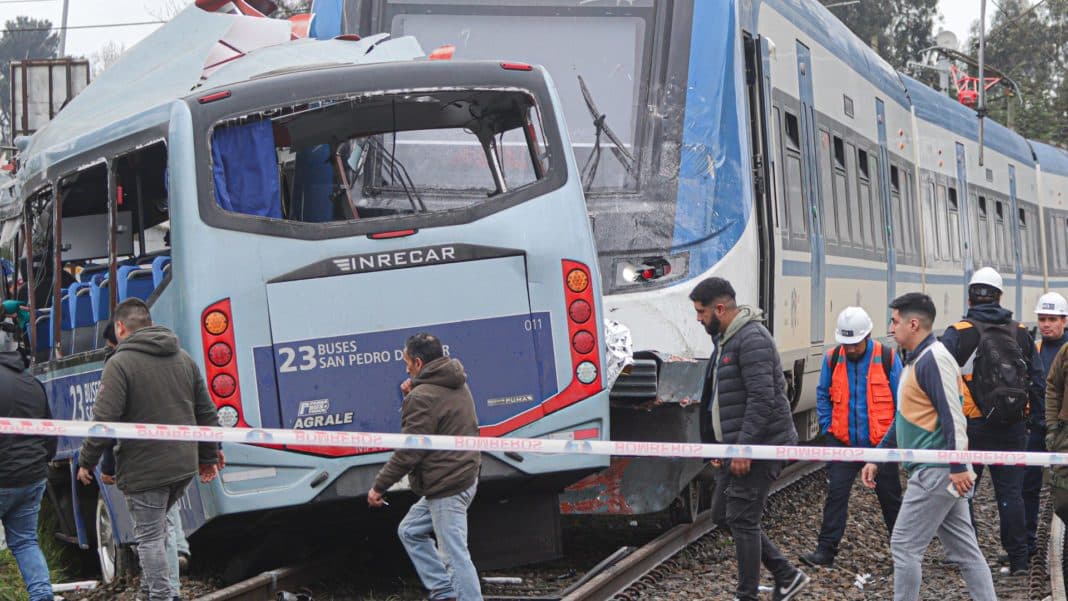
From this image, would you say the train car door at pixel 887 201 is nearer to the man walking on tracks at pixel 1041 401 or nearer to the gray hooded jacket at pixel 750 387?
the man walking on tracks at pixel 1041 401

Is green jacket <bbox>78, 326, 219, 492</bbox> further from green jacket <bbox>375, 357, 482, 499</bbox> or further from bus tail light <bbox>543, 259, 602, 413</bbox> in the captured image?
bus tail light <bbox>543, 259, 602, 413</bbox>

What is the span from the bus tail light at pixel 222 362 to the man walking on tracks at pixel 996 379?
404 cm

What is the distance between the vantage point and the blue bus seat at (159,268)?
858cm

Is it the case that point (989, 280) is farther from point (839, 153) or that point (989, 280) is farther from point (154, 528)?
point (154, 528)

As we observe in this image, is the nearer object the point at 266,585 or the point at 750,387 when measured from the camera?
the point at 750,387

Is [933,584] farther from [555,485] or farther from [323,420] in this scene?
[323,420]

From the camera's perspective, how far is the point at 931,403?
6973mm

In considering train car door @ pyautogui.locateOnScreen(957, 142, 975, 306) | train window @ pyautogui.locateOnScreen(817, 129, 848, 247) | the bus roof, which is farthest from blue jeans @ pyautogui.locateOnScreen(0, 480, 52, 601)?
train car door @ pyautogui.locateOnScreen(957, 142, 975, 306)

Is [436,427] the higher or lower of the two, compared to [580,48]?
lower

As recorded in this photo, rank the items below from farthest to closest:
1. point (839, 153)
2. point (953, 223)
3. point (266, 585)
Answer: point (953, 223) < point (839, 153) < point (266, 585)

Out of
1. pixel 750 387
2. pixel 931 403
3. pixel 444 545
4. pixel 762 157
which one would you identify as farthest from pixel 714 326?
pixel 762 157

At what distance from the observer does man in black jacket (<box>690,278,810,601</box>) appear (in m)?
7.55

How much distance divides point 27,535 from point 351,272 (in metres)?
2.14

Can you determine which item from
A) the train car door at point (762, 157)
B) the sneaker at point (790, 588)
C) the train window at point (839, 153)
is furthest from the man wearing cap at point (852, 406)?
the train window at point (839, 153)
